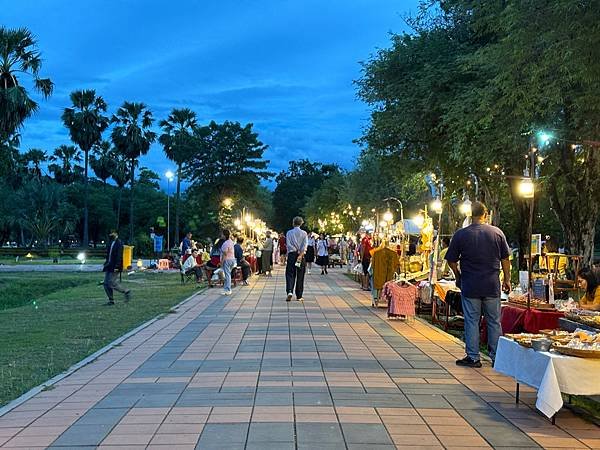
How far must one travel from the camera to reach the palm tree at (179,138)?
5859 centimetres

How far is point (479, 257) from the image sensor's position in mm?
7793

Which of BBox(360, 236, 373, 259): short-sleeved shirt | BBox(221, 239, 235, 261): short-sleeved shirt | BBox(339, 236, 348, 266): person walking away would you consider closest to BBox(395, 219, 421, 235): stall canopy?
BBox(360, 236, 373, 259): short-sleeved shirt

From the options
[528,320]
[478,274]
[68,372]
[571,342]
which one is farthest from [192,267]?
[571,342]

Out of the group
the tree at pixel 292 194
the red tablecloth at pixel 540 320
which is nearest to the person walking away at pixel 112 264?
the red tablecloth at pixel 540 320

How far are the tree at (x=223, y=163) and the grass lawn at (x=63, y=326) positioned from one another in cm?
3598

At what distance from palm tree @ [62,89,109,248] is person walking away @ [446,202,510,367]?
53424mm

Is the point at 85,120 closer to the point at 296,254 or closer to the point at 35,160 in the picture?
the point at 35,160

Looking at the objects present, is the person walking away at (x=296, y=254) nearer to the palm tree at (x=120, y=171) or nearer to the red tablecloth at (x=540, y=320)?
the red tablecloth at (x=540, y=320)

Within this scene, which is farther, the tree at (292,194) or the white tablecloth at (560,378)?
the tree at (292,194)

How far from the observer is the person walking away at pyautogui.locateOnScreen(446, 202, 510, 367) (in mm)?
7777

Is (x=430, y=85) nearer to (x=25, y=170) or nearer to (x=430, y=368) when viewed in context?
(x=430, y=368)

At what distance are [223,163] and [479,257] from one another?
5219 centimetres

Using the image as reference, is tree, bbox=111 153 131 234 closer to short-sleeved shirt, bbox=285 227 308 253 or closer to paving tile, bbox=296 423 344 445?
short-sleeved shirt, bbox=285 227 308 253

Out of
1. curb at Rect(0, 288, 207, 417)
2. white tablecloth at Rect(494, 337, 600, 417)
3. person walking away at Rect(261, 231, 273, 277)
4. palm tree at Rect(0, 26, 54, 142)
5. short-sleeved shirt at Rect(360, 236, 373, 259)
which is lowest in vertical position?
A: curb at Rect(0, 288, 207, 417)
